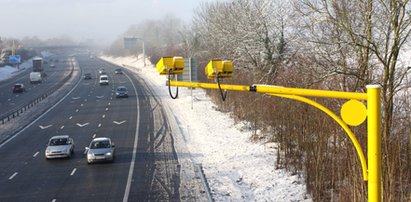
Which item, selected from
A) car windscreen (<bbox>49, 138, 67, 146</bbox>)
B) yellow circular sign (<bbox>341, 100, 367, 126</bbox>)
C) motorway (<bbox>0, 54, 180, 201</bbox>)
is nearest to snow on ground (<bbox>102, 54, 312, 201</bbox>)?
motorway (<bbox>0, 54, 180, 201</bbox>)

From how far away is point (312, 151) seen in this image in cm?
2047

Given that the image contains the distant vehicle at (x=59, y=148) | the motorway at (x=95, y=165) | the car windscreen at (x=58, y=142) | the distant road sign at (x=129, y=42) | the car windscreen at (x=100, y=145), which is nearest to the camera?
the motorway at (x=95, y=165)

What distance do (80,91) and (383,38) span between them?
5992 cm

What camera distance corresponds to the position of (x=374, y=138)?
7.51 meters

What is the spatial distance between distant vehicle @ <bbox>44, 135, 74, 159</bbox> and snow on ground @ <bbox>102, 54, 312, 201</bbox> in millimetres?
A: 6877

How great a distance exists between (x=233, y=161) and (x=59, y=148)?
32.8ft

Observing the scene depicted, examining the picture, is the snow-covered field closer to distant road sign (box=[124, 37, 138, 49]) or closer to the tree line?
the tree line

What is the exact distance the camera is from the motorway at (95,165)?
21.9 meters

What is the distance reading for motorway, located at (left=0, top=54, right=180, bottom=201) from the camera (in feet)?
71.8

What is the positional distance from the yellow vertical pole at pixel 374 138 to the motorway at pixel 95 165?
13.6 metres

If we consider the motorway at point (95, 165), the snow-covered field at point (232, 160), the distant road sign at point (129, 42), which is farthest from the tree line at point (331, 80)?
the distant road sign at point (129, 42)

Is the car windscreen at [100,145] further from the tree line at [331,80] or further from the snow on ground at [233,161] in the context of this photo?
the tree line at [331,80]

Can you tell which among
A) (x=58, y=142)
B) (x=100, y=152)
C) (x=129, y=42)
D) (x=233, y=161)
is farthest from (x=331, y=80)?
(x=129, y=42)

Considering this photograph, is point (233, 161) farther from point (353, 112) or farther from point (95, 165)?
point (353, 112)
